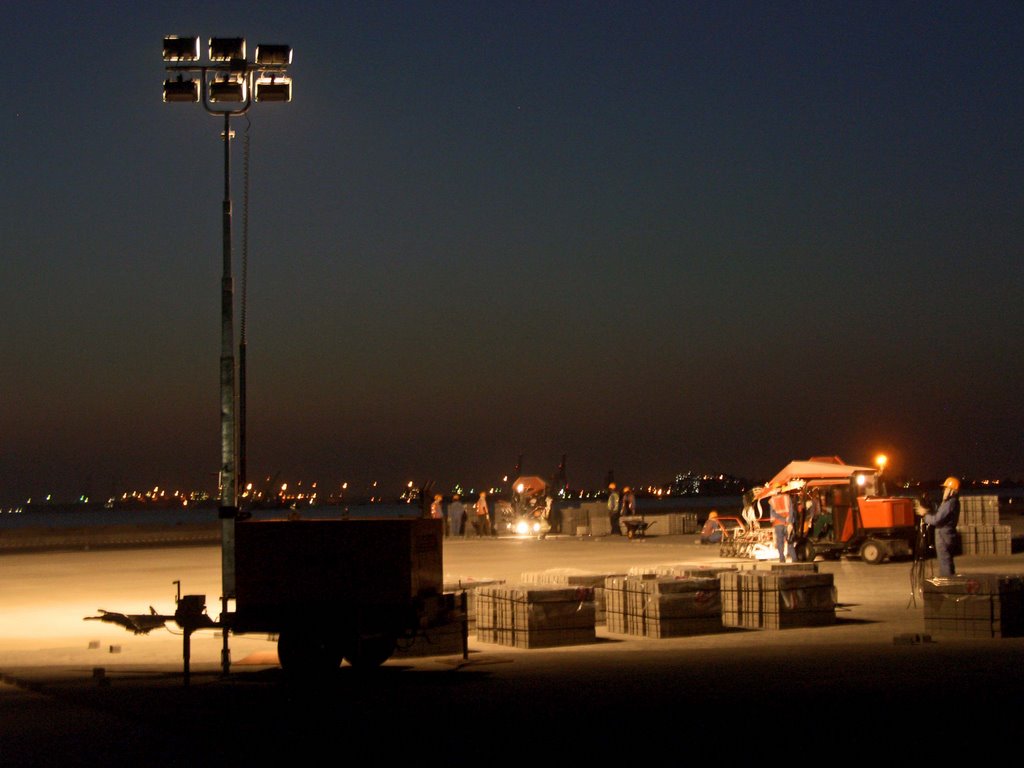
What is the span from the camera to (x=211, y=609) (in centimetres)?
2178

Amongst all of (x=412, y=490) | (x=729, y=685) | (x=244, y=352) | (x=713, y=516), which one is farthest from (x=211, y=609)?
(x=713, y=516)

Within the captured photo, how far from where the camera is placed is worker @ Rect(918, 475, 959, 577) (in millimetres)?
22250

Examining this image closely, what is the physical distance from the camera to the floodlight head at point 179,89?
17031 millimetres

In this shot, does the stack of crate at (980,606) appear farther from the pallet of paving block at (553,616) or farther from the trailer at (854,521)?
the trailer at (854,521)

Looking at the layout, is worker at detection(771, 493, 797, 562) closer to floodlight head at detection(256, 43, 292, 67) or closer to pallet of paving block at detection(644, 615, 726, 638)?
pallet of paving block at detection(644, 615, 726, 638)

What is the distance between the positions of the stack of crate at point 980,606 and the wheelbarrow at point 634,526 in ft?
101

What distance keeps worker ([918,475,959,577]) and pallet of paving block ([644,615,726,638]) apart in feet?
20.6

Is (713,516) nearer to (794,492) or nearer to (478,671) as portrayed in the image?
(794,492)

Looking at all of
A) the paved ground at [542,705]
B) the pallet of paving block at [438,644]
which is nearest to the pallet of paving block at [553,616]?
the paved ground at [542,705]

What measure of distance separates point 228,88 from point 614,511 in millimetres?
36496

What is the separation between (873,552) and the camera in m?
30.2

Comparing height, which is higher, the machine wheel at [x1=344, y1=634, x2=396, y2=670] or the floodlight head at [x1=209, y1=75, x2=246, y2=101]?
the floodlight head at [x1=209, y1=75, x2=246, y2=101]

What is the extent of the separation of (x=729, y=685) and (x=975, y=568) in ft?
61.6

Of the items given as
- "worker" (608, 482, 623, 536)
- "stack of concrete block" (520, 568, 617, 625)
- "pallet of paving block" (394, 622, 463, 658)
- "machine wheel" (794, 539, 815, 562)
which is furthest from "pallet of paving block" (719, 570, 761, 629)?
"worker" (608, 482, 623, 536)
